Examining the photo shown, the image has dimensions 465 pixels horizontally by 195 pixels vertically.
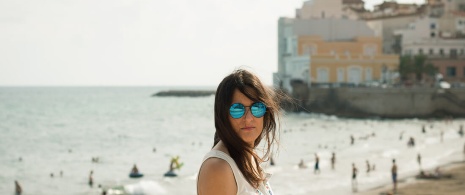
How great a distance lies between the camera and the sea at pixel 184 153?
26.5 m

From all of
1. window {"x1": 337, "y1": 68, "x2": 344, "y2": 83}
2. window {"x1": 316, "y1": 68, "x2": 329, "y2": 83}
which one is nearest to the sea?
window {"x1": 316, "y1": 68, "x2": 329, "y2": 83}

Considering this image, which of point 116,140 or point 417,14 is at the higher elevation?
point 417,14

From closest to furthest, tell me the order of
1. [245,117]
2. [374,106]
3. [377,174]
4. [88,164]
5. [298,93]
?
[245,117] → [377,174] → [88,164] → [374,106] → [298,93]

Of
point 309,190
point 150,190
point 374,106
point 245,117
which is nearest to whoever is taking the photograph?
Result: point 245,117

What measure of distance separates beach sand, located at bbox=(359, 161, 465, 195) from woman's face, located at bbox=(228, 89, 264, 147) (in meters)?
18.9

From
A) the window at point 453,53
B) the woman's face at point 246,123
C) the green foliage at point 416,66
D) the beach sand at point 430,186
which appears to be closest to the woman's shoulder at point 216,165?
the woman's face at point 246,123

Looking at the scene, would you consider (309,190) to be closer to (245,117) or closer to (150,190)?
(150,190)

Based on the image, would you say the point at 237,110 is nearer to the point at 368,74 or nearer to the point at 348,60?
the point at 348,60

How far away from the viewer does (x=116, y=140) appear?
182ft

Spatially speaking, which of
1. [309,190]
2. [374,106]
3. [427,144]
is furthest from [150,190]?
[374,106]

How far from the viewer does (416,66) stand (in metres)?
65.6

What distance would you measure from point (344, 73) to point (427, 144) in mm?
28885

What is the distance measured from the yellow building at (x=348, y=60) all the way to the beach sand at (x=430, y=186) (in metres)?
41.3

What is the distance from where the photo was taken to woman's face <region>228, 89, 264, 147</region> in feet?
7.40
